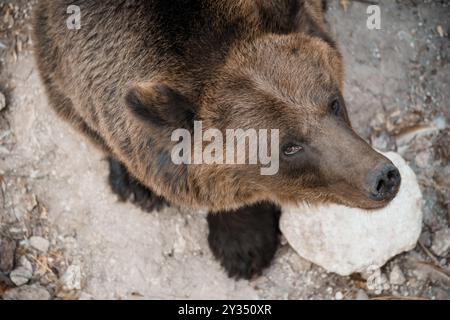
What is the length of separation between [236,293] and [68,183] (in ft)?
5.37

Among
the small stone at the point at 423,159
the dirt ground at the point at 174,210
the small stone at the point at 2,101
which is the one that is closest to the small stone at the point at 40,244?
the dirt ground at the point at 174,210

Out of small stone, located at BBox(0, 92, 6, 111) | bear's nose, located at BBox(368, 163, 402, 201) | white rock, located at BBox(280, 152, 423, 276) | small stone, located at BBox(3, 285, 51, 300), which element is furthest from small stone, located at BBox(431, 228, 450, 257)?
small stone, located at BBox(0, 92, 6, 111)

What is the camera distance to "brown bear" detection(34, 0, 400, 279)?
356cm

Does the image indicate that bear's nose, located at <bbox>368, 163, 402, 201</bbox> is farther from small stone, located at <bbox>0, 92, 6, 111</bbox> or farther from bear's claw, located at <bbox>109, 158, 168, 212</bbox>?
small stone, located at <bbox>0, 92, 6, 111</bbox>

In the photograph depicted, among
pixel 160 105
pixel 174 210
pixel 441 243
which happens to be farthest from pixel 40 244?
pixel 441 243

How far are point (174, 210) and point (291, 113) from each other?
201cm

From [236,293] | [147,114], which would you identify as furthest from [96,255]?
[147,114]

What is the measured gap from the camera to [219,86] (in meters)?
3.68

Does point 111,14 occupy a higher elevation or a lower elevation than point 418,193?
higher

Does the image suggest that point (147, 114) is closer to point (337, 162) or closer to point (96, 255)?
point (337, 162)

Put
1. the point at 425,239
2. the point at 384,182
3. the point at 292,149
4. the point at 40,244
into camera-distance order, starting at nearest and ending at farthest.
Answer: the point at 384,182 → the point at 292,149 → the point at 425,239 → the point at 40,244

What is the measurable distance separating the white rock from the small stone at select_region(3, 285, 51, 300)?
2042mm

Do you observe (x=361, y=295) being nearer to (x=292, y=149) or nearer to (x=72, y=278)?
(x=292, y=149)

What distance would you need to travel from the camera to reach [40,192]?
528 cm
